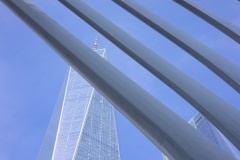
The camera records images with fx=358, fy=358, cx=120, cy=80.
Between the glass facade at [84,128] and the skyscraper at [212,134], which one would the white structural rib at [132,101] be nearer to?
the skyscraper at [212,134]

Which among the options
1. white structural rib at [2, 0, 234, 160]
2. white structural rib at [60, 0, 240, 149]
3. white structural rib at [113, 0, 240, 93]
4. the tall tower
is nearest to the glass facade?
the tall tower

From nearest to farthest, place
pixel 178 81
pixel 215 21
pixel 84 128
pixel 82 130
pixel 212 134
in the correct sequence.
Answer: pixel 178 81
pixel 215 21
pixel 212 134
pixel 82 130
pixel 84 128

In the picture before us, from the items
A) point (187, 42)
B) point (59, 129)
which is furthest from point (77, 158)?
point (187, 42)

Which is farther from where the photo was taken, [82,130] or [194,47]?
[82,130]

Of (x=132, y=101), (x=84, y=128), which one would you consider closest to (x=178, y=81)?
(x=132, y=101)

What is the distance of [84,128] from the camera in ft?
230

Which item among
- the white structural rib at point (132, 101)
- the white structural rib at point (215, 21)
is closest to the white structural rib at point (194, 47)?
the white structural rib at point (215, 21)

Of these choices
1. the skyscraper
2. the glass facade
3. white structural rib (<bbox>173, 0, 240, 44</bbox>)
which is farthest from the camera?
the glass facade

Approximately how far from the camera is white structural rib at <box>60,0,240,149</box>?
5.63 m

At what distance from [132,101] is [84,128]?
6669 cm

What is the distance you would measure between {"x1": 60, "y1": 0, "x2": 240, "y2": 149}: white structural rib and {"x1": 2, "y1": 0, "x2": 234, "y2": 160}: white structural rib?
3.78 feet

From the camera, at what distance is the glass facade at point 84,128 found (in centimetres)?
6456

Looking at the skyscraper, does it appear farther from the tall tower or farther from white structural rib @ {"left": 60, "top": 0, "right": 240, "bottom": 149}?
white structural rib @ {"left": 60, "top": 0, "right": 240, "bottom": 149}

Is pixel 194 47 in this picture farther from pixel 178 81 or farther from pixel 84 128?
pixel 84 128
